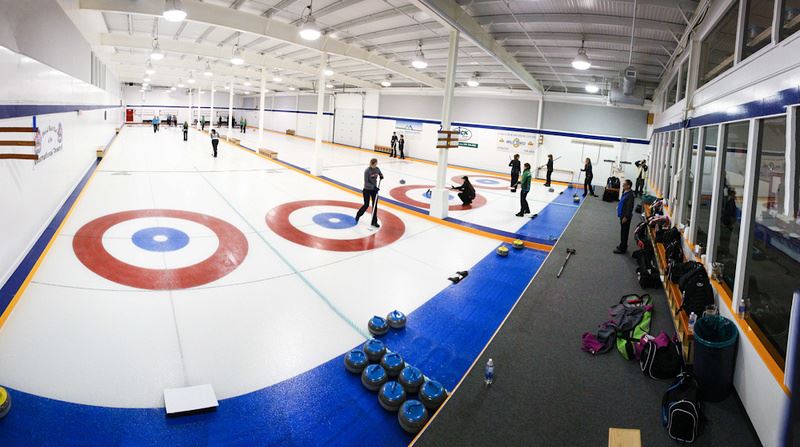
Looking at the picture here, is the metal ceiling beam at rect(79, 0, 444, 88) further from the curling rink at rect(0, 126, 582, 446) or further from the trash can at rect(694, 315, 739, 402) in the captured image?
the trash can at rect(694, 315, 739, 402)

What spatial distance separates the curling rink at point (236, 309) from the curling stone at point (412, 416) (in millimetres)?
116

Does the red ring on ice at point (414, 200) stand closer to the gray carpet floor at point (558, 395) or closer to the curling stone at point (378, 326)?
the gray carpet floor at point (558, 395)

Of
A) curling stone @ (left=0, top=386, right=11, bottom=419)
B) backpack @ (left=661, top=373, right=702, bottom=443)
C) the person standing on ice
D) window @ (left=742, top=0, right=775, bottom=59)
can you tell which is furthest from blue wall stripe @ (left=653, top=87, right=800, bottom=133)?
curling stone @ (left=0, top=386, right=11, bottom=419)

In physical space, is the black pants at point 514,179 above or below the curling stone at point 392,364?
above

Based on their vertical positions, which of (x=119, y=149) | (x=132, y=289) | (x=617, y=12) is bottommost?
(x=132, y=289)

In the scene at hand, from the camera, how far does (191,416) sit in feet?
11.9

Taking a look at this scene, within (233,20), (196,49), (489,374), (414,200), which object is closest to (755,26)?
(489,374)

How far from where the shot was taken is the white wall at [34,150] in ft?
18.4

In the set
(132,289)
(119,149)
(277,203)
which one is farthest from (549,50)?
(119,149)

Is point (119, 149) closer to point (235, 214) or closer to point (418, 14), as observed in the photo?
point (235, 214)

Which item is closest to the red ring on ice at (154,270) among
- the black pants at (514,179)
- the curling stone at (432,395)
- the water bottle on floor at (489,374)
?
the curling stone at (432,395)

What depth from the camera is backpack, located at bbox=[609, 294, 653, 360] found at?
477cm

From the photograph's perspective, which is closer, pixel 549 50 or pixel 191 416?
pixel 191 416

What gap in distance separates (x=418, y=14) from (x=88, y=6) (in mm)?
9300
